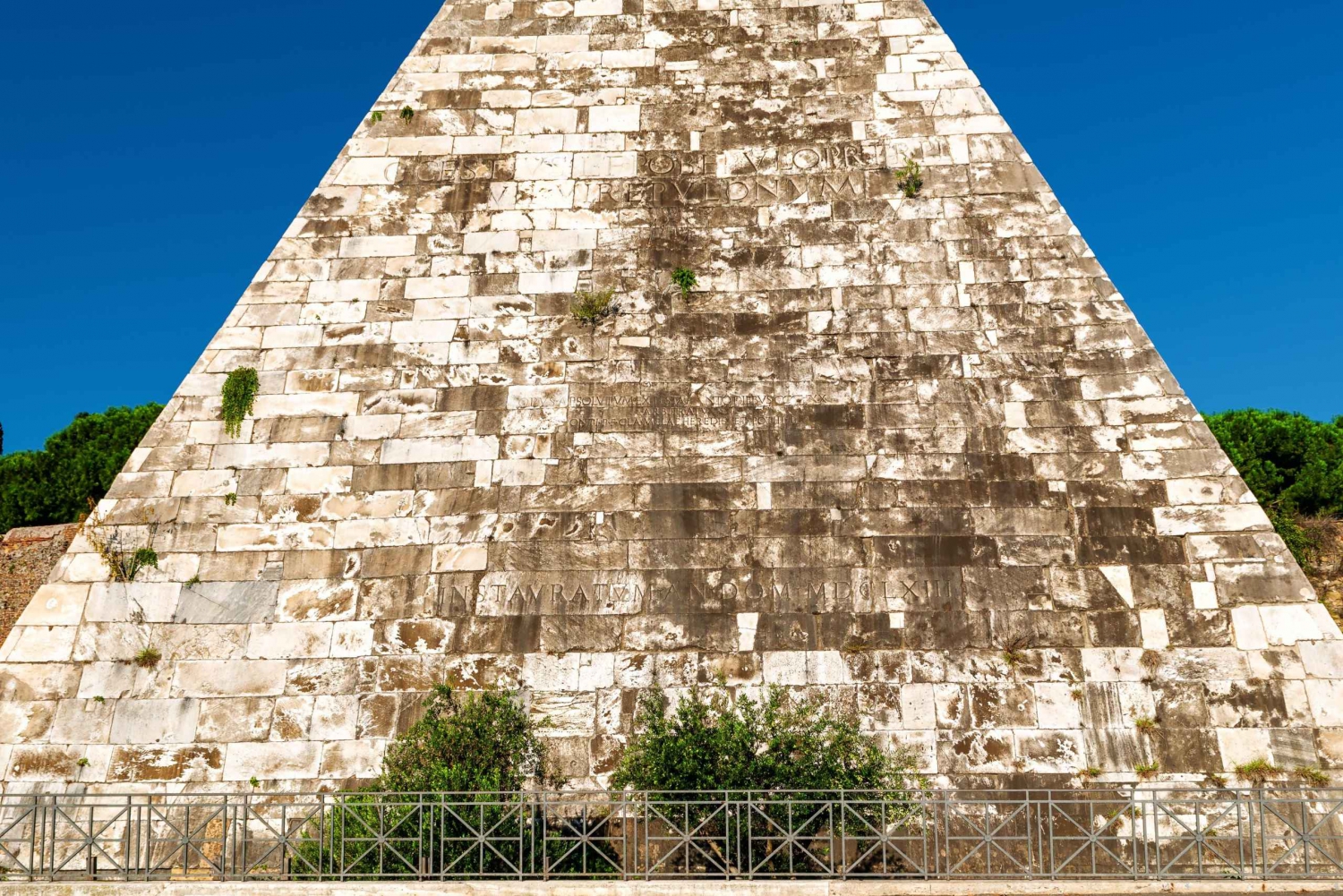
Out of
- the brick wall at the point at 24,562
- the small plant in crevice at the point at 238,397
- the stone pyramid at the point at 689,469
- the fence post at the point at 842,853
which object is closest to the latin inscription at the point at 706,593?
the stone pyramid at the point at 689,469

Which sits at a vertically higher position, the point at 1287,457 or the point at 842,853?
the point at 1287,457

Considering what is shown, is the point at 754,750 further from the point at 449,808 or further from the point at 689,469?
the point at 689,469

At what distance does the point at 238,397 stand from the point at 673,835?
5759 mm

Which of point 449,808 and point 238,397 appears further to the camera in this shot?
point 238,397

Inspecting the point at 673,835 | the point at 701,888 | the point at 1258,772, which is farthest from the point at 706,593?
the point at 1258,772

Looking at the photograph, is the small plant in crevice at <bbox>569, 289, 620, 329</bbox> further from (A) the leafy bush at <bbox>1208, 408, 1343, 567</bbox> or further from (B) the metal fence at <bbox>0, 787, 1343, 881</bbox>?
(A) the leafy bush at <bbox>1208, 408, 1343, 567</bbox>

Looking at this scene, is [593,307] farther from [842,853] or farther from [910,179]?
[842,853]

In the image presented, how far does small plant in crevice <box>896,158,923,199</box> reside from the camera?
11430 mm

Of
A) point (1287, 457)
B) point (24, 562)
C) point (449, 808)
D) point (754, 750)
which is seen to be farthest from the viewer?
point (1287, 457)

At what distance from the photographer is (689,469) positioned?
34.6 ft

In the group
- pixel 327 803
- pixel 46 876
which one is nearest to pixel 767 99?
pixel 327 803

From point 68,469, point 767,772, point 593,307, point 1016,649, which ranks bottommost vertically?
point 767,772

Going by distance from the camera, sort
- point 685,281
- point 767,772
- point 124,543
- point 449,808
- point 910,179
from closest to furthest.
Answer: point 449,808 → point 767,772 → point 124,543 → point 685,281 → point 910,179

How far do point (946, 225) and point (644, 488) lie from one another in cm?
398
